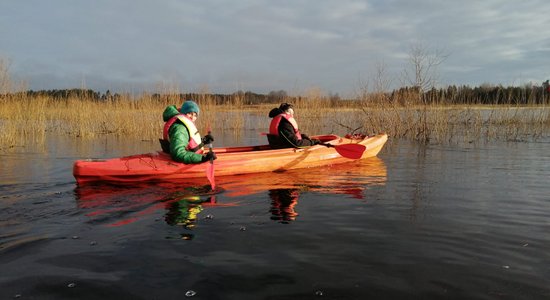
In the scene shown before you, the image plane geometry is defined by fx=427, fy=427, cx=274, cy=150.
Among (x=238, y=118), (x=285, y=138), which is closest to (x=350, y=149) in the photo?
(x=285, y=138)

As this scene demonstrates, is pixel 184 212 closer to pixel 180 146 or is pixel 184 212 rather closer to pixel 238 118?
pixel 180 146

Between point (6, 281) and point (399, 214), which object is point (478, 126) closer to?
point (399, 214)

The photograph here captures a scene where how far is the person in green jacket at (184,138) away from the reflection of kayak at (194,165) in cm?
17

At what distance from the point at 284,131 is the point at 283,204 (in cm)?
298

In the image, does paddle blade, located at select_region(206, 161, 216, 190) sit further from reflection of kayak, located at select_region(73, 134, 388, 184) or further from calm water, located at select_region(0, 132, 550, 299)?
reflection of kayak, located at select_region(73, 134, 388, 184)

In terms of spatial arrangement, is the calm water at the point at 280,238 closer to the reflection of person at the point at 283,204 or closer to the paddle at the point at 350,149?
the reflection of person at the point at 283,204

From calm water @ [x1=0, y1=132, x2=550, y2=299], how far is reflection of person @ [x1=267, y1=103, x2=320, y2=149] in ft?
3.75

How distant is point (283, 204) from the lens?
16.9 ft

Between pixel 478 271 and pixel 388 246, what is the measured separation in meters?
0.73

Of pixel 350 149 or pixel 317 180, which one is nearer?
pixel 317 180

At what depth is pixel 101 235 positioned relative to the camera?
3.94 m

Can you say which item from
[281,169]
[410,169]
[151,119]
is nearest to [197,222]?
[281,169]

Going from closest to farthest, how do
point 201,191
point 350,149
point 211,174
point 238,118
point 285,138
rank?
point 201,191
point 211,174
point 285,138
point 350,149
point 238,118

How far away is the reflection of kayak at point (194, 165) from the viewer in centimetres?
616
